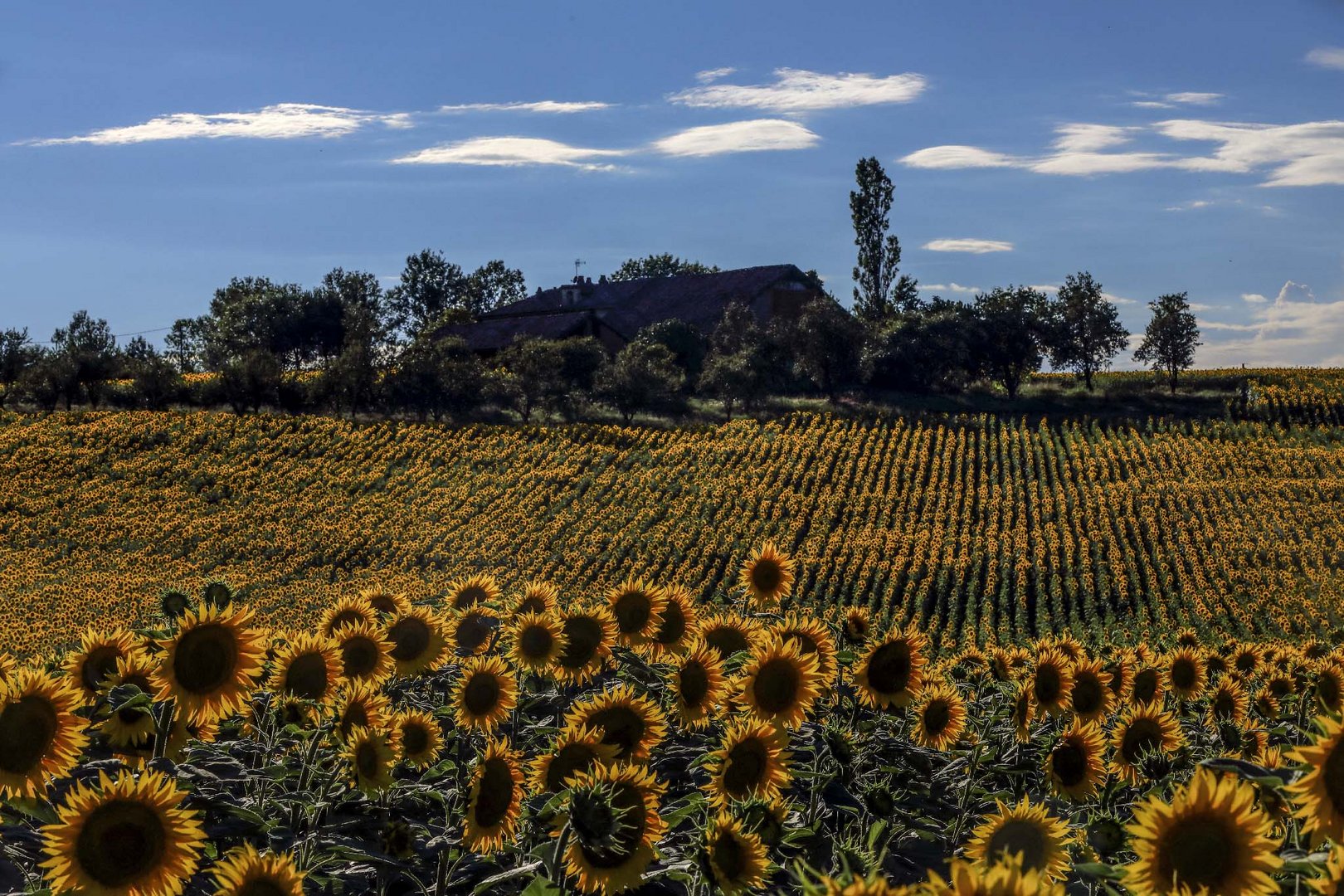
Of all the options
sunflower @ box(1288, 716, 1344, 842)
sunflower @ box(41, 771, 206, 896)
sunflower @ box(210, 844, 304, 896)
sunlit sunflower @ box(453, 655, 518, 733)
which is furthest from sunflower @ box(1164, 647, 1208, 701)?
sunflower @ box(41, 771, 206, 896)

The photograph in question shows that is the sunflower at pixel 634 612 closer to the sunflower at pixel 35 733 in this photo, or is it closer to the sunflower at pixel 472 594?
the sunflower at pixel 472 594

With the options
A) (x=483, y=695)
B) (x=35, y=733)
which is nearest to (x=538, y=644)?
(x=483, y=695)

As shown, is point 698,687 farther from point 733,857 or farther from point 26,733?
point 26,733

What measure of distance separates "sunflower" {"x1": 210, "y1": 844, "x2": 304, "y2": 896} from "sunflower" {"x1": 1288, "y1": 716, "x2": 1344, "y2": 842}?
225 cm

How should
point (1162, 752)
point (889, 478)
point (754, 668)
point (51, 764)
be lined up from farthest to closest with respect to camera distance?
point (889, 478) → point (1162, 752) → point (754, 668) → point (51, 764)

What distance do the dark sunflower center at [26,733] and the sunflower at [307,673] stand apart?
1110mm

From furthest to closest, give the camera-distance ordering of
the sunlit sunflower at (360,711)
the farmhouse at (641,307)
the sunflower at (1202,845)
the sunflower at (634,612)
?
the farmhouse at (641,307) < the sunflower at (634,612) < the sunlit sunflower at (360,711) < the sunflower at (1202,845)

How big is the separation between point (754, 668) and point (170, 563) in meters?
26.1

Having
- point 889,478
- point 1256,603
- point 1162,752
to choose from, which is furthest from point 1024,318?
point 1162,752

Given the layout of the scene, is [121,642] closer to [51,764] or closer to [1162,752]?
[51,764]

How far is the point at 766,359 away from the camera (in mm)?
47719

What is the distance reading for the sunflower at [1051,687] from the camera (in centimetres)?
534

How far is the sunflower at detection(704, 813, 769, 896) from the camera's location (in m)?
3.30

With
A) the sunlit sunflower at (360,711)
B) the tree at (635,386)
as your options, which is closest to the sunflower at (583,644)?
the sunlit sunflower at (360,711)
